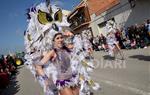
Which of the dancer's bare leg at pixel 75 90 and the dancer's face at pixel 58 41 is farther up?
the dancer's face at pixel 58 41

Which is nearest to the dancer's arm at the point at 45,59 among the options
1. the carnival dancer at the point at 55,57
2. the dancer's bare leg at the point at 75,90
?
the carnival dancer at the point at 55,57

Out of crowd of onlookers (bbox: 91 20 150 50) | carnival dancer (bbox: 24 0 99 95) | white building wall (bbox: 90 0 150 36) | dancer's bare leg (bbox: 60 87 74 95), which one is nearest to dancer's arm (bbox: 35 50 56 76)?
carnival dancer (bbox: 24 0 99 95)

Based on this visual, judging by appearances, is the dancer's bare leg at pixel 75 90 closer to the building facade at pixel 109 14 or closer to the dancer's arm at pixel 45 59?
the dancer's arm at pixel 45 59

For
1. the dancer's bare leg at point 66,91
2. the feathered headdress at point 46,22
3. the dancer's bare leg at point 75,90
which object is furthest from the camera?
the feathered headdress at point 46,22

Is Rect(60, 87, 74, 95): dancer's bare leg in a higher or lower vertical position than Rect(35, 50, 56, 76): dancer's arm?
lower

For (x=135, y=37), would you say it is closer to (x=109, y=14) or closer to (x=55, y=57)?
(x=109, y=14)

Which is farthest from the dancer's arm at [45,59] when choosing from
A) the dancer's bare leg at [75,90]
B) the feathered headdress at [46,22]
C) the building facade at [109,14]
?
the building facade at [109,14]

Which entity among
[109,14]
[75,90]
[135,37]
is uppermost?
[109,14]

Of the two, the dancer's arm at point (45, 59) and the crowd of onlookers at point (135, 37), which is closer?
the dancer's arm at point (45, 59)

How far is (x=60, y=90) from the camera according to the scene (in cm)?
595

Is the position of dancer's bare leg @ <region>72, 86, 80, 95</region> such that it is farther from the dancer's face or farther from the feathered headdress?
the feathered headdress

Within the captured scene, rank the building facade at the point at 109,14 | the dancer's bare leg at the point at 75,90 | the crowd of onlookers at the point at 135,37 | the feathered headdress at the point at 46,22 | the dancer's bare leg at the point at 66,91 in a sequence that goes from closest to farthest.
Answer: the dancer's bare leg at the point at 66,91, the dancer's bare leg at the point at 75,90, the feathered headdress at the point at 46,22, the crowd of onlookers at the point at 135,37, the building facade at the point at 109,14

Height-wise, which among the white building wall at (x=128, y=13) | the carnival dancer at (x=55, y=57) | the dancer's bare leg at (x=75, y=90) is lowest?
the dancer's bare leg at (x=75, y=90)

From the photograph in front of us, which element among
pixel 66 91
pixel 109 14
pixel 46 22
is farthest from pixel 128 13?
pixel 66 91
